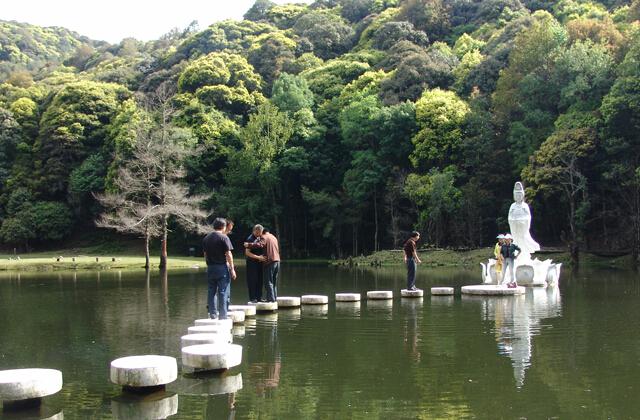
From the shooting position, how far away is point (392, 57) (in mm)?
54438

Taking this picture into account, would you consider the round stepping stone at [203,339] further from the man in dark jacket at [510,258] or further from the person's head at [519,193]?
the person's head at [519,193]

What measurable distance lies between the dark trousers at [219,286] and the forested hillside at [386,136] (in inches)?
1050

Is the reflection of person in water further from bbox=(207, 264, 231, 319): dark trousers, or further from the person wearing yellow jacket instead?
the person wearing yellow jacket

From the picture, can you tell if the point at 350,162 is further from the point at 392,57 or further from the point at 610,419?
the point at 610,419

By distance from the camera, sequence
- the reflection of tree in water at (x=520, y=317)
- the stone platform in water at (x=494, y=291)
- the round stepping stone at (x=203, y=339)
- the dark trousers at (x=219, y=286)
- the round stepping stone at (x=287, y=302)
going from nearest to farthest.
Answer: the reflection of tree in water at (x=520, y=317)
the round stepping stone at (x=203, y=339)
the dark trousers at (x=219, y=286)
the round stepping stone at (x=287, y=302)
the stone platform in water at (x=494, y=291)

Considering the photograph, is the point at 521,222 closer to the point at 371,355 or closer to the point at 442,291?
the point at 442,291

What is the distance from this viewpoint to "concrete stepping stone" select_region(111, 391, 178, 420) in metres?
6.78

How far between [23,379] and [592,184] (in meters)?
34.9

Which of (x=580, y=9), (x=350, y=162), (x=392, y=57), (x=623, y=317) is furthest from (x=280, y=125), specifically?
(x=623, y=317)

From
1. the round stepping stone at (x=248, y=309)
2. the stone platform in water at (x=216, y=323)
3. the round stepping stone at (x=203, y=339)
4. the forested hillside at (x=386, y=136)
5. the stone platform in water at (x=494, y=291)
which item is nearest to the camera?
the round stepping stone at (x=203, y=339)

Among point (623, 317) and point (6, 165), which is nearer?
point (623, 317)

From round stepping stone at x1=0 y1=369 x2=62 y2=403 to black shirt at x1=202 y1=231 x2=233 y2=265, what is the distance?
470cm

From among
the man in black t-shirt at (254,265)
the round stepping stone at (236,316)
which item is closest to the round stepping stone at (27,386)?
the round stepping stone at (236,316)

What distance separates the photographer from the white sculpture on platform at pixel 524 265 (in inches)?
827
